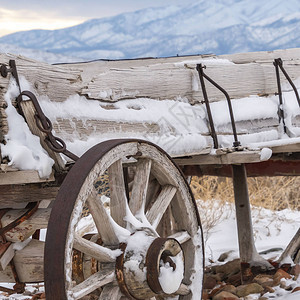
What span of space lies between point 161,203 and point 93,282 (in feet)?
2.07

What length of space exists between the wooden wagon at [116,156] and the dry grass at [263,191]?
391cm

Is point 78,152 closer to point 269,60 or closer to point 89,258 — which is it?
point 89,258

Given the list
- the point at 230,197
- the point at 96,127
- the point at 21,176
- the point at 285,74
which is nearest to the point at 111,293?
the point at 21,176

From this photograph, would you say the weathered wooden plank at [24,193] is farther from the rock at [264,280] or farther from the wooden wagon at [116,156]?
the rock at [264,280]

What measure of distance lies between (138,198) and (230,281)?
230 cm

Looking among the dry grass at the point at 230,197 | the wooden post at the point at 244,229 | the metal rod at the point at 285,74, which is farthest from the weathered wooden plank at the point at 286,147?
the dry grass at the point at 230,197

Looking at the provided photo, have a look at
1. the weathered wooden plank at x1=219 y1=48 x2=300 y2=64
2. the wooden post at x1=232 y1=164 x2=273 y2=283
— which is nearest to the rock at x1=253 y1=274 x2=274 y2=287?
the wooden post at x1=232 y1=164 x2=273 y2=283

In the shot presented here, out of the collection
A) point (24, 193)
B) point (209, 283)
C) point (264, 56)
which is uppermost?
point (264, 56)

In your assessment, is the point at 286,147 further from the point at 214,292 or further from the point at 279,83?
the point at 214,292

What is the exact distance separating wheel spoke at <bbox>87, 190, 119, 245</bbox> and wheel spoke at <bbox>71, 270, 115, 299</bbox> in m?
0.15

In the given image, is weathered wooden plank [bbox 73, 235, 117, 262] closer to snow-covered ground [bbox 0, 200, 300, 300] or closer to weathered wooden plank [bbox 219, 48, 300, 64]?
weathered wooden plank [bbox 219, 48, 300, 64]

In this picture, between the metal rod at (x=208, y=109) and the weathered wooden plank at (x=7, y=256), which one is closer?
the weathered wooden plank at (x=7, y=256)

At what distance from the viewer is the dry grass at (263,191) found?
25.3 ft

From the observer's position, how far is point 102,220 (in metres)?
2.54
